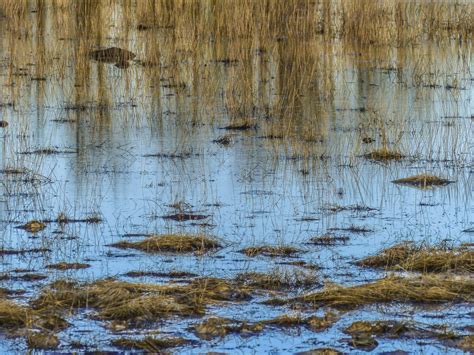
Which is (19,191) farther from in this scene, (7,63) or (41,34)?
(41,34)

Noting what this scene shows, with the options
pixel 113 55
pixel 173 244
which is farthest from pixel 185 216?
pixel 113 55

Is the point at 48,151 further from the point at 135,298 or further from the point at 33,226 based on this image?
the point at 135,298

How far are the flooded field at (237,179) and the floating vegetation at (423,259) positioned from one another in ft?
0.05

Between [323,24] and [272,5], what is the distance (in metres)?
1.13

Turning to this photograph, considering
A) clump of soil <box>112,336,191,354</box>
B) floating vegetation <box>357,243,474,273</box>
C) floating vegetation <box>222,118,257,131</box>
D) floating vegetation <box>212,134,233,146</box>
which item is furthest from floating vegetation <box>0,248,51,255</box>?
floating vegetation <box>222,118,257,131</box>

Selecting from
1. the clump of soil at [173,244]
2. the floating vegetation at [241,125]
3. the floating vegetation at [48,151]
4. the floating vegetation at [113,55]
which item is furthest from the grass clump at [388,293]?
the floating vegetation at [113,55]

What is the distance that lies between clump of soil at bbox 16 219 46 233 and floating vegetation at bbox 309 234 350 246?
188 centimetres

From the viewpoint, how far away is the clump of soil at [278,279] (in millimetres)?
6641

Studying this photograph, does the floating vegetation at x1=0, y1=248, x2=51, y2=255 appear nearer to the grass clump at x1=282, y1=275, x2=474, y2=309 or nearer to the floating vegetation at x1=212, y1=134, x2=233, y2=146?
the grass clump at x1=282, y1=275, x2=474, y2=309

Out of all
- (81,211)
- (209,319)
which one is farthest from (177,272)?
(81,211)

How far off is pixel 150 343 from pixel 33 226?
2.65 meters

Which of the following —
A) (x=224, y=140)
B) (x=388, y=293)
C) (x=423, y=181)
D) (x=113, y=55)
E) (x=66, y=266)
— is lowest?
(x=388, y=293)

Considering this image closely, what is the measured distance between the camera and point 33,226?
8.01 metres

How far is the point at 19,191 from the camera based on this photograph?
916cm
